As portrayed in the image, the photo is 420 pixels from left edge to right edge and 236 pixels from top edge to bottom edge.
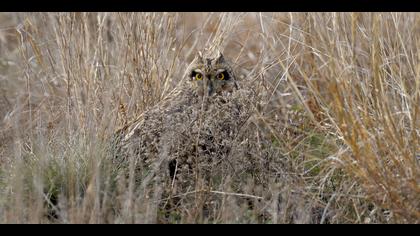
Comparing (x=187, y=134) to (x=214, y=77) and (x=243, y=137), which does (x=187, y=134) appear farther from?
(x=214, y=77)

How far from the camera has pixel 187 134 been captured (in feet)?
14.7

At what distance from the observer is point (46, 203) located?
4.15 m

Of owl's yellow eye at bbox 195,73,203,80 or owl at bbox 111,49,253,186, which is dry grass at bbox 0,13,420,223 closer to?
owl at bbox 111,49,253,186

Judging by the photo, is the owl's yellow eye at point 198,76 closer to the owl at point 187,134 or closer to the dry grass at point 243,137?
the owl at point 187,134

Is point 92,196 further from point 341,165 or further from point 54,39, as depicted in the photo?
point 54,39

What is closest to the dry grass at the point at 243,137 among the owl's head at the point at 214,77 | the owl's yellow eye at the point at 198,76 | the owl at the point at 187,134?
the owl at the point at 187,134

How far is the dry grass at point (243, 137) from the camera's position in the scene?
3865 mm

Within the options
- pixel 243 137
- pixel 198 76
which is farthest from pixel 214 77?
pixel 243 137

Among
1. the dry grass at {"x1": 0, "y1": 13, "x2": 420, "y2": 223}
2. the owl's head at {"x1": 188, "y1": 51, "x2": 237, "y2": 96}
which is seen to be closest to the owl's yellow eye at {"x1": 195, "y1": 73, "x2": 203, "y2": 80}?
the owl's head at {"x1": 188, "y1": 51, "x2": 237, "y2": 96}

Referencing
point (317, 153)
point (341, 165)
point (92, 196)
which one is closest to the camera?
point (92, 196)

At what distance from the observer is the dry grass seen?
3865 millimetres
